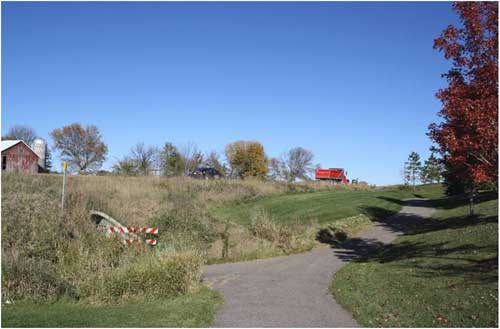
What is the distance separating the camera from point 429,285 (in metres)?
9.73

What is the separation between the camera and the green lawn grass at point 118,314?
7215 mm

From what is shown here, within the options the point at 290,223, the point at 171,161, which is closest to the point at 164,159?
the point at 171,161

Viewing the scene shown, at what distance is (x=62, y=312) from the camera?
802 centimetres

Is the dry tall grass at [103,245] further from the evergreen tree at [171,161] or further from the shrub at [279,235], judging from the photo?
the evergreen tree at [171,161]

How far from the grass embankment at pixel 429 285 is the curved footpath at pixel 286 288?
0.49 m

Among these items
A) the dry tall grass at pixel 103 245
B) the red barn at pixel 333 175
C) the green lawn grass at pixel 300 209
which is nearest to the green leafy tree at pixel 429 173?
the red barn at pixel 333 175

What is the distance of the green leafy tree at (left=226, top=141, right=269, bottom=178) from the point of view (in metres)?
91.5

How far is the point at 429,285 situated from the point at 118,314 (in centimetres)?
657

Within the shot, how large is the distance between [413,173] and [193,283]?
213 feet

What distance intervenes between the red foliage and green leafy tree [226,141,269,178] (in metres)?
79.7

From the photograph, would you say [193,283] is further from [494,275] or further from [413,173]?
[413,173]

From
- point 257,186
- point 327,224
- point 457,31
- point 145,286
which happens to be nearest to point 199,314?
point 145,286

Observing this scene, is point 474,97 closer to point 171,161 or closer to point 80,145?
point 171,161

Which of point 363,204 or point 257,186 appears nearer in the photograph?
point 363,204
